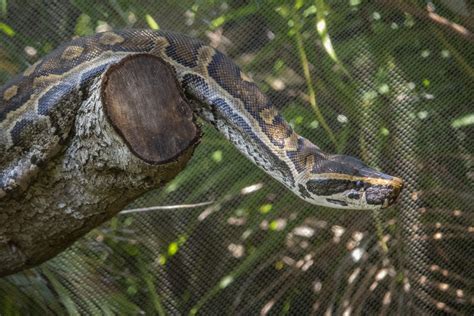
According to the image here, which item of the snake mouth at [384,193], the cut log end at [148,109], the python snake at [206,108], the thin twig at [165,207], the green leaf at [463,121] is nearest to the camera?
the cut log end at [148,109]

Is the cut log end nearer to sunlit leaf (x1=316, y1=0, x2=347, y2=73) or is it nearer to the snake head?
the snake head

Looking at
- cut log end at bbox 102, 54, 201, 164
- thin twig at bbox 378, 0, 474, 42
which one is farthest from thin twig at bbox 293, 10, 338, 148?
cut log end at bbox 102, 54, 201, 164

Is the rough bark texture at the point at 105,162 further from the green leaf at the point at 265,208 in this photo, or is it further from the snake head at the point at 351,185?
the green leaf at the point at 265,208

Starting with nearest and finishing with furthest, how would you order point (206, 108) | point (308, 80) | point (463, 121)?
point (206, 108) → point (308, 80) → point (463, 121)

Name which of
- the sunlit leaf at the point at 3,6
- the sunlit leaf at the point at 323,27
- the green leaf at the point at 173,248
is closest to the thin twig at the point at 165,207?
the green leaf at the point at 173,248

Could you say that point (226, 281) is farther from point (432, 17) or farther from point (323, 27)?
point (432, 17)

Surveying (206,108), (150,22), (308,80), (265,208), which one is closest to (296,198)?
(265,208)
